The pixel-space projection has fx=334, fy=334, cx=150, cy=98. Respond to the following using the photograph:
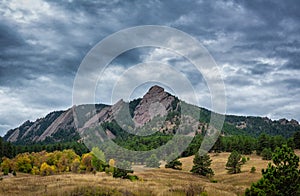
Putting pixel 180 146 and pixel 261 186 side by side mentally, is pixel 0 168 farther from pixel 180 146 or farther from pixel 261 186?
pixel 261 186

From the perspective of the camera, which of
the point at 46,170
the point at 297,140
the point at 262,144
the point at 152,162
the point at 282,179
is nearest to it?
the point at 282,179

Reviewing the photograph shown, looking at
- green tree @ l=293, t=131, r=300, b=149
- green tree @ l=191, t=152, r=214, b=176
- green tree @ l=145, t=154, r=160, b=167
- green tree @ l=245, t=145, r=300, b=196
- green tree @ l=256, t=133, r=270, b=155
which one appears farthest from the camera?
green tree @ l=256, t=133, r=270, b=155

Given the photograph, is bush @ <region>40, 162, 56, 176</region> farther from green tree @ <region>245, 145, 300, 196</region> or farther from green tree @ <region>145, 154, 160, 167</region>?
green tree @ <region>245, 145, 300, 196</region>

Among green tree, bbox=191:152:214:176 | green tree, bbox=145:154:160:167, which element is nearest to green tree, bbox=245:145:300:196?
green tree, bbox=191:152:214:176

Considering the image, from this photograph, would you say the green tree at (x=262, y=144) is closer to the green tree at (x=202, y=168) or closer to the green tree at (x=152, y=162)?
the green tree at (x=152, y=162)

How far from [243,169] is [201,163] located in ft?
32.8

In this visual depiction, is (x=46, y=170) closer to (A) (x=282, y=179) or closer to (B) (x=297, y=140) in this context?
(A) (x=282, y=179)

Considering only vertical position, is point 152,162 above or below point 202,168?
above

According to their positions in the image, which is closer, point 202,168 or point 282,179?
point 282,179

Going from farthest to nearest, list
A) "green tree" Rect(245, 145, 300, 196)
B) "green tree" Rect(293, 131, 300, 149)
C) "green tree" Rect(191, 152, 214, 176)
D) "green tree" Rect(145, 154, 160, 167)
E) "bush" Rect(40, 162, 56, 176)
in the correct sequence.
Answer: "green tree" Rect(293, 131, 300, 149) → "green tree" Rect(145, 154, 160, 167) → "bush" Rect(40, 162, 56, 176) → "green tree" Rect(191, 152, 214, 176) → "green tree" Rect(245, 145, 300, 196)

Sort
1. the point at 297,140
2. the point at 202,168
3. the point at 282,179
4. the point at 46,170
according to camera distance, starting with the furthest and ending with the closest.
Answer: the point at 297,140, the point at 46,170, the point at 202,168, the point at 282,179

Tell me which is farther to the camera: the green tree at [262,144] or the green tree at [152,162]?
the green tree at [262,144]

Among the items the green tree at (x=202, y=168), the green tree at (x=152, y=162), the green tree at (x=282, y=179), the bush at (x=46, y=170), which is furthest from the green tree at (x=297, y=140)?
the green tree at (x=282, y=179)

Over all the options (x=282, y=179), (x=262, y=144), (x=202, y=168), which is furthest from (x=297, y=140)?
(x=282, y=179)
